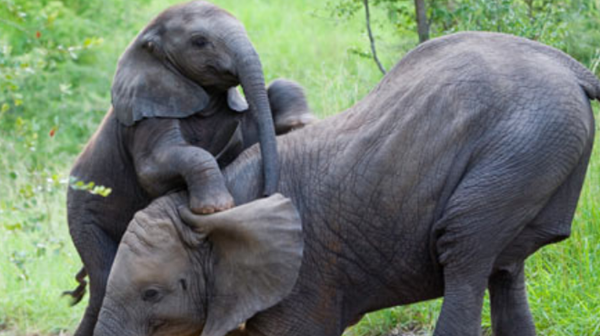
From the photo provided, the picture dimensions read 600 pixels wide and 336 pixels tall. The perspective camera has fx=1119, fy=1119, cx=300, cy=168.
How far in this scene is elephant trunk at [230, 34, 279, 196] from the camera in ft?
13.3

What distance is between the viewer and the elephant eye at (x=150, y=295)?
161 inches

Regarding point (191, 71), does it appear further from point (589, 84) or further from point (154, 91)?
point (589, 84)

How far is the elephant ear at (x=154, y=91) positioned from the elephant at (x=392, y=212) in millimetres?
291

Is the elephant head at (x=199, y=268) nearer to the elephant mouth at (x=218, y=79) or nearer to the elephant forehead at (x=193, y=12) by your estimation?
the elephant mouth at (x=218, y=79)

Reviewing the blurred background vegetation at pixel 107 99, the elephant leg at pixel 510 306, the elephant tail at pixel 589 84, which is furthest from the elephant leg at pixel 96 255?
the elephant tail at pixel 589 84

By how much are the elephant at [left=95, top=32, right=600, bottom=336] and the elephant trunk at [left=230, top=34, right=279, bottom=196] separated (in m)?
0.11

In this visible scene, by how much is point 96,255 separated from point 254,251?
87 centimetres

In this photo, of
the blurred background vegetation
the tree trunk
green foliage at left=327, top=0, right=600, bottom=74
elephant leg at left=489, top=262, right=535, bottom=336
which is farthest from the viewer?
the tree trunk

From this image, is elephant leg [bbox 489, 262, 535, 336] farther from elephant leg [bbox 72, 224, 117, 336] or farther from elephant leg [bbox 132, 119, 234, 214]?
elephant leg [bbox 72, 224, 117, 336]

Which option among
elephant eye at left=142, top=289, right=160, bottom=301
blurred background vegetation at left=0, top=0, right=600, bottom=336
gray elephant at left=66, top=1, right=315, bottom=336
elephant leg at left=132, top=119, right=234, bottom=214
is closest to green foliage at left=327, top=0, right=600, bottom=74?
blurred background vegetation at left=0, top=0, right=600, bottom=336

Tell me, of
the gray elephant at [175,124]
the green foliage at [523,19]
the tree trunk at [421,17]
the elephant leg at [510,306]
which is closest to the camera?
the gray elephant at [175,124]

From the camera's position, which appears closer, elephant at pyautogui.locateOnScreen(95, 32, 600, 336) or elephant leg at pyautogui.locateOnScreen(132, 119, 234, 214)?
elephant at pyautogui.locateOnScreen(95, 32, 600, 336)

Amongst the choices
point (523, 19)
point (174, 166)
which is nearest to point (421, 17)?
point (523, 19)

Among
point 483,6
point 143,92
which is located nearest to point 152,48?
point 143,92
